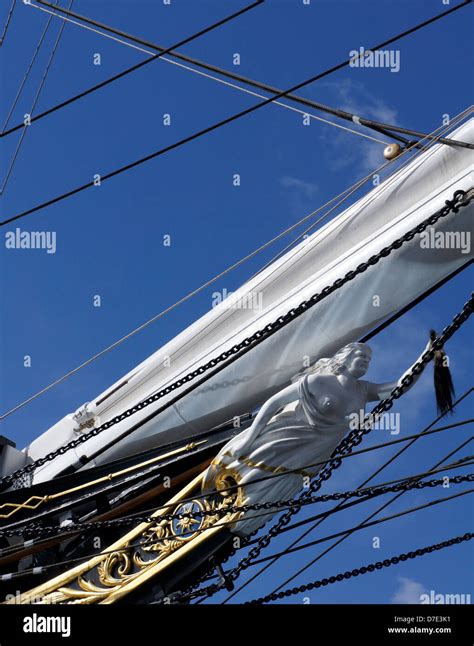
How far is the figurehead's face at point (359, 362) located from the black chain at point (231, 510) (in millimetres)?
688

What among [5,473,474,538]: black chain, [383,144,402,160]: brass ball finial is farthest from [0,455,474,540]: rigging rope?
[383,144,402,160]: brass ball finial

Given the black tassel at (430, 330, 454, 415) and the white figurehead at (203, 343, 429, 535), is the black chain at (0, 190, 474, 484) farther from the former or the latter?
the black tassel at (430, 330, 454, 415)

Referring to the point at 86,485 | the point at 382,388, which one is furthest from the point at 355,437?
the point at 86,485

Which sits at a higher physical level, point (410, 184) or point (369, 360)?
point (410, 184)

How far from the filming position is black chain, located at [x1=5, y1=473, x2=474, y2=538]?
18.2 ft

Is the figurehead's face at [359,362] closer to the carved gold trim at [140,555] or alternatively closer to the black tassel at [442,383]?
the black tassel at [442,383]

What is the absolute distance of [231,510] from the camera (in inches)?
236

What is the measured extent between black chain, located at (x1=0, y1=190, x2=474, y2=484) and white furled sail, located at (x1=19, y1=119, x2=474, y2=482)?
0.17ft

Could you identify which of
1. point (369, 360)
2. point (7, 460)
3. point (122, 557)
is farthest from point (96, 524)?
point (369, 360)

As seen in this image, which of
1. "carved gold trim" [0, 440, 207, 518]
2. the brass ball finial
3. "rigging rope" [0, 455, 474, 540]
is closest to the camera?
"rigging rope" [0, 455, 474, 540]

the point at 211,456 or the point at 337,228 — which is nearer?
the point at 211,456
